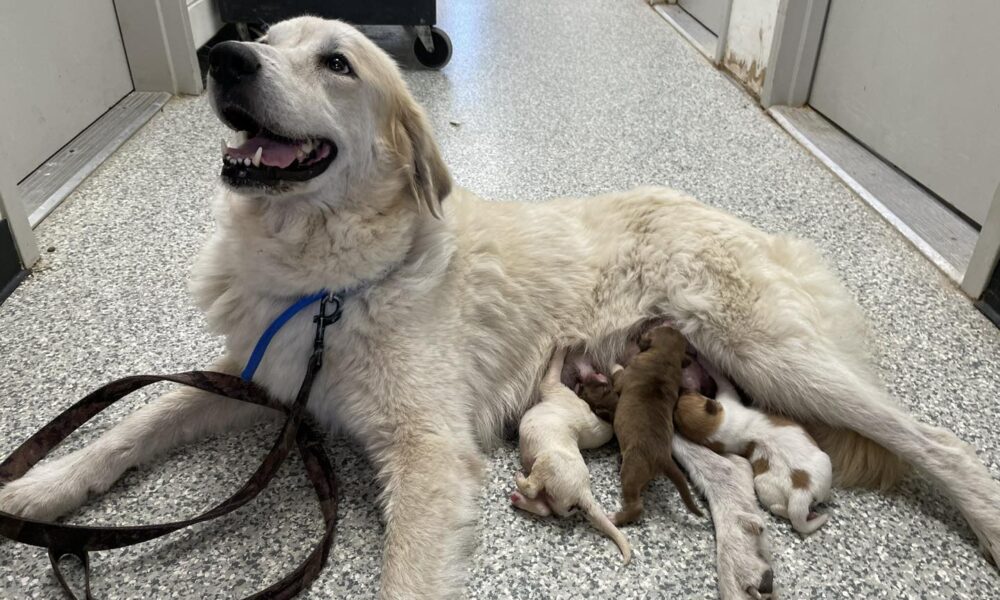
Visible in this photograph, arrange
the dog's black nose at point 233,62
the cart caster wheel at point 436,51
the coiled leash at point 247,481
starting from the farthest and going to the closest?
the cart caster wheel at point 436,51 < the dog's black nose at point 233,62 < the coiled leash at point 247,481

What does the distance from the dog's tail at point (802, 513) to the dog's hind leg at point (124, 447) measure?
3.83 ft

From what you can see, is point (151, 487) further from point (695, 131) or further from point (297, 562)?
point (695, 131)

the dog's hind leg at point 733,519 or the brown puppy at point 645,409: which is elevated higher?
the brown puppy at point 645,409

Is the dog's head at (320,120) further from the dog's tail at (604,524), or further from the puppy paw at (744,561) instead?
the puppy paw at (744,561)

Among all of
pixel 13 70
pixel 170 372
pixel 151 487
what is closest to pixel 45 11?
pixel 13 70

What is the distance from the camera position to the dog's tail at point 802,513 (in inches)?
54.2

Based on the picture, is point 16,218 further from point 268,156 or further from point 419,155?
point 419,155

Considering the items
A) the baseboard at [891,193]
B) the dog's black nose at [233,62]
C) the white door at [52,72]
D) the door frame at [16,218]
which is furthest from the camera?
the white door at [52,72]

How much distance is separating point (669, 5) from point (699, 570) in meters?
5.68

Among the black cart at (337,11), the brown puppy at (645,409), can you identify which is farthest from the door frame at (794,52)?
the brown puppy at (645,409)

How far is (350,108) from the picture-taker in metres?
1.45

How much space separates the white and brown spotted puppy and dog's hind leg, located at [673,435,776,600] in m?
0.03

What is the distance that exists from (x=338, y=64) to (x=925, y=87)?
95.2 inches

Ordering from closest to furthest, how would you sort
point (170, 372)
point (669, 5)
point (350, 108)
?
point (350, 108)
point (170, 372)
point (669, 5)
